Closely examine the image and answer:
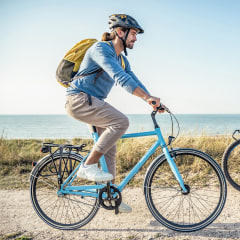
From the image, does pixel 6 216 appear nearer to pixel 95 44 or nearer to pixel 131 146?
pixel 95 44

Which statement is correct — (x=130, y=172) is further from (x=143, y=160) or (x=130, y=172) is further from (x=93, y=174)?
(x=93, y=174)

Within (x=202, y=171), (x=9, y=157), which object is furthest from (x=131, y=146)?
(x=9, y=157)

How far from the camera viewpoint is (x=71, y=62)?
2924 mm

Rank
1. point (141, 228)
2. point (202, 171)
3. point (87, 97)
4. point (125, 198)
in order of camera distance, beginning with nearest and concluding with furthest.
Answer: point (87, 97), point (141, 228), point (125, 198), point (202, 171)

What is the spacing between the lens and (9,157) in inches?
247

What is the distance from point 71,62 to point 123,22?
0.73 meters

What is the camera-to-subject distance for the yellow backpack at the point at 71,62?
291 centimetres

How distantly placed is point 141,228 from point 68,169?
→ 113 centimetres

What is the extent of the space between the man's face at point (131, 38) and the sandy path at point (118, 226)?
215 centimetres

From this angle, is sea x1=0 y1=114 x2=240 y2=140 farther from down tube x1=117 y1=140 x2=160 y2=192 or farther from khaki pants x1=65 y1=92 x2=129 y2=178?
khaki pants x1=65 y1=92 x2=129 y2=178

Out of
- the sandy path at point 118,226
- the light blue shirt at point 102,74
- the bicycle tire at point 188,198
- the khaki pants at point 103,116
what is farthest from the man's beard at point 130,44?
the sandy path at point 118,226

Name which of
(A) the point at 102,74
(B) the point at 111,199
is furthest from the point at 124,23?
(B) the point at 111,199

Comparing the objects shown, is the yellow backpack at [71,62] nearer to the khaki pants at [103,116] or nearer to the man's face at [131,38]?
the khaki pants at [103,116]

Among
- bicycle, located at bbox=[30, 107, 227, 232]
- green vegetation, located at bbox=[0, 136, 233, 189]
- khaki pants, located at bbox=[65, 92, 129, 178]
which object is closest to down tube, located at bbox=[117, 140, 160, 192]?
bicycle, located at bbox=[30, 107, 227, 232]
